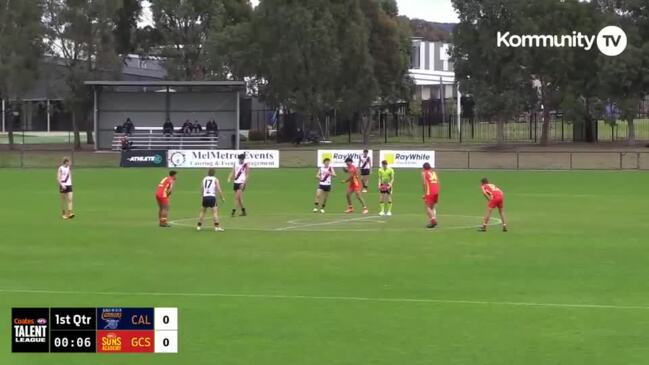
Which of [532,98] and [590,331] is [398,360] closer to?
[590,331]

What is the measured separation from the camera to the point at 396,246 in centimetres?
2388

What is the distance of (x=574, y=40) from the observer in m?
70.1

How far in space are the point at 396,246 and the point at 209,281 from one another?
6826 mm

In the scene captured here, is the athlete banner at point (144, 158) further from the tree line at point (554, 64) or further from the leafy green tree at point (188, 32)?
the tree line at point (554, 64)

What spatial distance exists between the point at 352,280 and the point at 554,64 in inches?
2175

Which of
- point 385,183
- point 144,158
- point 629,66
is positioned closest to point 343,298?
point 385,183

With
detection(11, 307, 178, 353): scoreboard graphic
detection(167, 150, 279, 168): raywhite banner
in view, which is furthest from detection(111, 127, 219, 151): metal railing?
detection(11, 307, 178, 353): scoreboard graphic

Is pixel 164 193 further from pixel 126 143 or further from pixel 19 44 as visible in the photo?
pixel 19 44

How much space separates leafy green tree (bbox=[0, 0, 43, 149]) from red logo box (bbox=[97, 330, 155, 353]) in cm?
6621

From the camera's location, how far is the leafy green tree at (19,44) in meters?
73.0

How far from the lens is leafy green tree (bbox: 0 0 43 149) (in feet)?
240

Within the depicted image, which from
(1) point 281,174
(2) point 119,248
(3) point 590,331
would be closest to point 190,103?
(1) point 281,174

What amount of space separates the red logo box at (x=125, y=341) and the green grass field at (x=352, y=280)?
1375 millimetres

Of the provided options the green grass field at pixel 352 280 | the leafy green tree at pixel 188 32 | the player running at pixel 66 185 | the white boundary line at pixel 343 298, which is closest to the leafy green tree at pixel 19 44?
the leafy green tree at pixel 188 32
